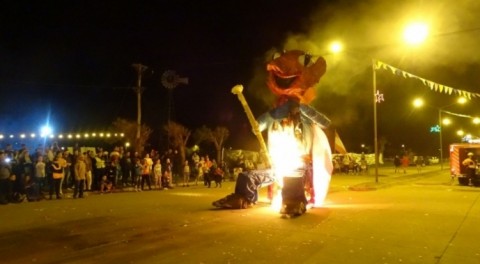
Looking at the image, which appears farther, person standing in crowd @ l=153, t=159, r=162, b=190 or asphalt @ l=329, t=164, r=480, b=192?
asphalt @ l=329, t=164, r=480, b=192

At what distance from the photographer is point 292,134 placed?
12.5 m

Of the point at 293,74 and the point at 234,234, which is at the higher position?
the point at 293,74

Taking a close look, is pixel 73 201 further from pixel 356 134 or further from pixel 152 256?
pixel 356 134

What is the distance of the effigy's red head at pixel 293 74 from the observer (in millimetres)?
12539

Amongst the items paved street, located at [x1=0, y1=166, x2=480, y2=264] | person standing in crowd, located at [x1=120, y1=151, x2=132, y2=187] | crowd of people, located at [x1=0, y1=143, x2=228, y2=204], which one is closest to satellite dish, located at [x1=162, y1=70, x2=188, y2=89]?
crowd of people, located at [x1=0, y1=143, x2=228, y2=204]

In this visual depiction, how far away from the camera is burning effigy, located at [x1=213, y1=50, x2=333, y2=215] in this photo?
1253cm

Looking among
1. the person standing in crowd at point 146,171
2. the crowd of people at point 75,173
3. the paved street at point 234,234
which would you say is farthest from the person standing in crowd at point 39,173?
the person standing in crowd at point 146,171

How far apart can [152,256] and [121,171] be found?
43.3 ft

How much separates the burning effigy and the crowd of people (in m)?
6.50

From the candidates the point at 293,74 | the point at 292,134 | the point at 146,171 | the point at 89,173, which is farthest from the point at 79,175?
the point at 293,74

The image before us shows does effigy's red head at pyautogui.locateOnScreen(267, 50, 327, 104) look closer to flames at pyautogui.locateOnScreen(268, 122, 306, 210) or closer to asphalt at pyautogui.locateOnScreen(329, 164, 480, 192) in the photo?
flames at pyautogui.locateOnScreen(268, 122, 306, 210)

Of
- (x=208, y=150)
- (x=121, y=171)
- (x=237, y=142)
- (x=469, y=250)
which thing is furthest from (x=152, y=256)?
(x=237, y=142)

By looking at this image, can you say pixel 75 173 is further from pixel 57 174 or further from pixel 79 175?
pixel 57 174

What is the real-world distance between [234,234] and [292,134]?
4258 millimetres
